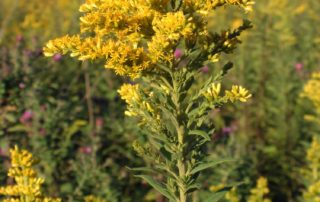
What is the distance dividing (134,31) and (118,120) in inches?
100

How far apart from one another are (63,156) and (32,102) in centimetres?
47

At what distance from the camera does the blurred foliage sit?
3824 millimetres

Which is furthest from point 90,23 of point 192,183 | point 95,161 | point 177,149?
point 95,161

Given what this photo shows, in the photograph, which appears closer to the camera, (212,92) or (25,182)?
(212,92)

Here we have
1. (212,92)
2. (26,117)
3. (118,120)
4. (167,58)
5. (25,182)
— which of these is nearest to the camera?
(167,58)

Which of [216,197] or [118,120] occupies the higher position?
[118,120]

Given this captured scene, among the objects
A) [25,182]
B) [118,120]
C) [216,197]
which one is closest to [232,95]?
[216,197]

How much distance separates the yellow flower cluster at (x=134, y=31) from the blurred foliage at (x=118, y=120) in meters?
1.19

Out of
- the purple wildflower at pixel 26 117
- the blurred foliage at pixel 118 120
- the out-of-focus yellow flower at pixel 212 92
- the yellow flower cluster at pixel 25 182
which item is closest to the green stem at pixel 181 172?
the out-of-focus yellow flower at pixel 212 92

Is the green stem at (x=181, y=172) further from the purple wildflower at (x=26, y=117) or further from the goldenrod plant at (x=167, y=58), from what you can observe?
the purple wildflower at (x=26, y=117)

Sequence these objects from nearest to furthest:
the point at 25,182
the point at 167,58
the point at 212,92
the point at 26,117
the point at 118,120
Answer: the point at 167,58 → the point at 212,92 → the point at 25,182 → the point at 26,117 → the point at 118,120

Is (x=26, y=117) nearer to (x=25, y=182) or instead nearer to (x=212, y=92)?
(x=25, y=182)

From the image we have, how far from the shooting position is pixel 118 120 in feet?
15.1

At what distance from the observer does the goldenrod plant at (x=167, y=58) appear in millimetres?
2021
